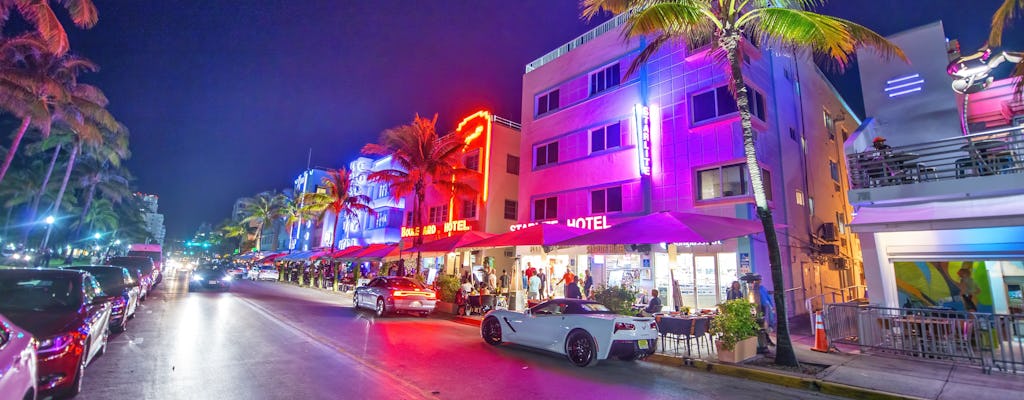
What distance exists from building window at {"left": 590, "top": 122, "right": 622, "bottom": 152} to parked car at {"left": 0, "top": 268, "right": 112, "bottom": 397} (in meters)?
18.4

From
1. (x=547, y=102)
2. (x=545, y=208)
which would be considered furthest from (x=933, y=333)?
(x=547, y=102)

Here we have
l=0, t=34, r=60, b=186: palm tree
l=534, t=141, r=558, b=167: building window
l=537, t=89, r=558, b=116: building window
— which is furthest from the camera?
l=537, t=89, r=558, b=116: building window

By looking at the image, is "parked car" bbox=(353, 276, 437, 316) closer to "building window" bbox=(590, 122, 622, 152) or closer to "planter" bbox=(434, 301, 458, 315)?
"planter" bbox=(434, 301, 458, 315)

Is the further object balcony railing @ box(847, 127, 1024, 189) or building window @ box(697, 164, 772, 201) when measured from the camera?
building window @ box(697, 164, 772, 201)

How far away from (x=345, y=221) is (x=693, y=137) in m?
40.0

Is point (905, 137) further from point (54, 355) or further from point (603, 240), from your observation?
point (54, 355)

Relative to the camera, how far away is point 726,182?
1708 centimetres

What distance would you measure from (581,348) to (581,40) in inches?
Result: 771

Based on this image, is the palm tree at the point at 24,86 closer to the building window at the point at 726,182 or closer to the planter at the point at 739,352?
the building window at the point at 726,182

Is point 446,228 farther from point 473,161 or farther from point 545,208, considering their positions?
point 545,208

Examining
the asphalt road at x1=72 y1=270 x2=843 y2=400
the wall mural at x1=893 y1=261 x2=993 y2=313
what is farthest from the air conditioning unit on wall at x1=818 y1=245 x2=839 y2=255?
the asphalt road at x1=72 y1=270 x2=843 y2=400

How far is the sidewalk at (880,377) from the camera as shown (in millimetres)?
7309

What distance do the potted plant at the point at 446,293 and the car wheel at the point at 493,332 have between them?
6.83 metres

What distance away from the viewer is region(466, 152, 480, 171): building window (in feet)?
93.4
